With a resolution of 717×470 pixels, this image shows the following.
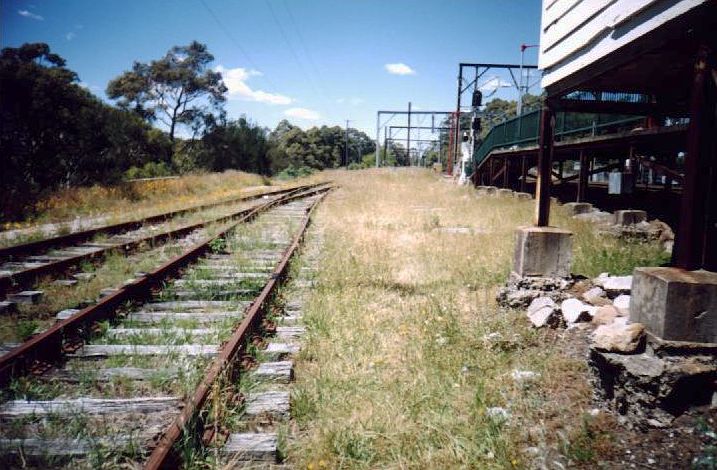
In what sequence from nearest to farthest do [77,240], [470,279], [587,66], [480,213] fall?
1. [587,66]
2. [470,279]
3. [77,240]
4. [480,213]

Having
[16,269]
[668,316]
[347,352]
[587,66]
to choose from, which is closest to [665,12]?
[587,66]

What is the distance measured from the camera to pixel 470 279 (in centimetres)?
552

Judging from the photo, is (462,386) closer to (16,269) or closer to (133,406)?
(133,406)

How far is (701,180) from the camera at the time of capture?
8.62 ft

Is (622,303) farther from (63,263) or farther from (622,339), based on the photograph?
(63,263)

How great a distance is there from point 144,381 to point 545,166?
450cm

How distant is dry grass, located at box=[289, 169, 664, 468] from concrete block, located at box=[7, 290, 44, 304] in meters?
3.01

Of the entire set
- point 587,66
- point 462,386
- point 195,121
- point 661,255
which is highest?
point 195,121

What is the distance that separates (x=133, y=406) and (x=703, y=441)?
326cm

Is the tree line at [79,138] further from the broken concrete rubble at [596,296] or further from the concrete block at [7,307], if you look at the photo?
the broken concrete rubble at [596,296]

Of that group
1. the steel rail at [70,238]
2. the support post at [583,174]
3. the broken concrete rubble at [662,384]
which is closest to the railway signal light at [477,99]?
the support post at [583,174]

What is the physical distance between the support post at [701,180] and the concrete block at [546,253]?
6.06 ft

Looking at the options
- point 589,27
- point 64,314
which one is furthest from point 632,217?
point 64,314

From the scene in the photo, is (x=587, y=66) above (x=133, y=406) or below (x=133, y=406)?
above
